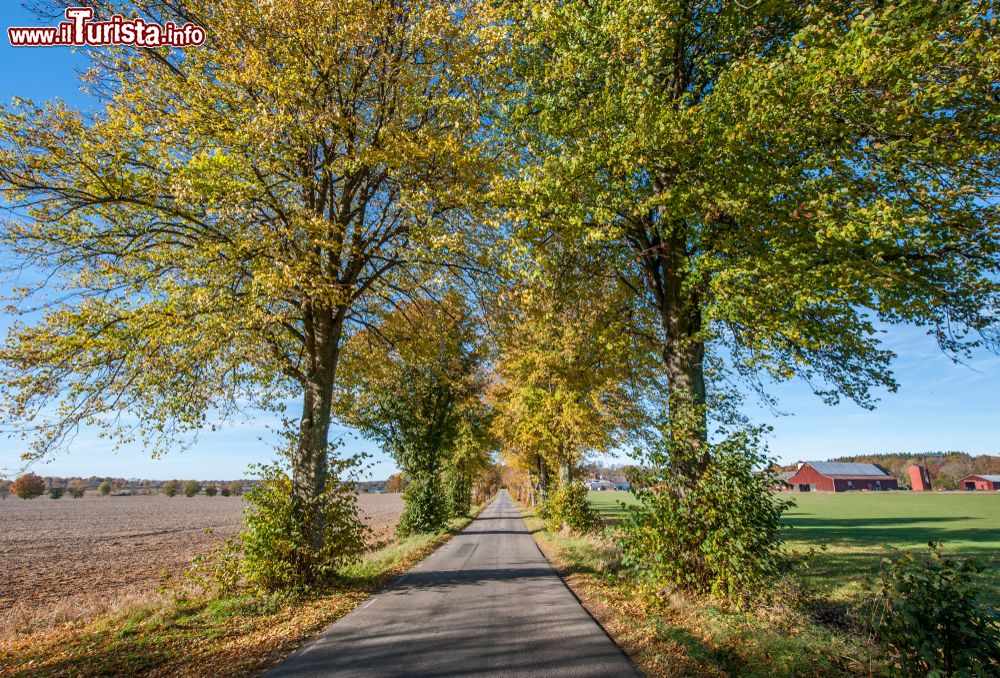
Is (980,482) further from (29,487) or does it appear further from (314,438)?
(29,487)

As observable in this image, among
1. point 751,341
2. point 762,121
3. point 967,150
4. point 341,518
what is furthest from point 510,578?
point 967,150

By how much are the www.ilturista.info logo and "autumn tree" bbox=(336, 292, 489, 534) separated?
7.46 metres

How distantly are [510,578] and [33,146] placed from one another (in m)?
12.2

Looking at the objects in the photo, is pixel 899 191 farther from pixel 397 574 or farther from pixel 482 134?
pixel 397 574

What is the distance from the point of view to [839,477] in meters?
116

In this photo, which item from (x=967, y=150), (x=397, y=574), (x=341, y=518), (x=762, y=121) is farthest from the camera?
(x=397, y=574)

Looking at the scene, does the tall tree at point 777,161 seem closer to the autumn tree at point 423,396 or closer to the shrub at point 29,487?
the autumn tree at point 423,396

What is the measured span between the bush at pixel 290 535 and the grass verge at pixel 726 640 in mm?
5178

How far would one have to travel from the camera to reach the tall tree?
20.8 feet

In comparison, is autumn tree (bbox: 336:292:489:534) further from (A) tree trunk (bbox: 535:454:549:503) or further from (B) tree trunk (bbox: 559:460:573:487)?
(B) tree trunk (bbox: 559:460:573:487)

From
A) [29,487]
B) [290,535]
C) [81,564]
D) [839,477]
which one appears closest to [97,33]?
[290,535]

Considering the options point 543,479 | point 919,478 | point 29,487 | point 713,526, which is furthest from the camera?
point 919,478

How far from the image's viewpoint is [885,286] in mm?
7047

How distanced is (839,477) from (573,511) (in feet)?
419
